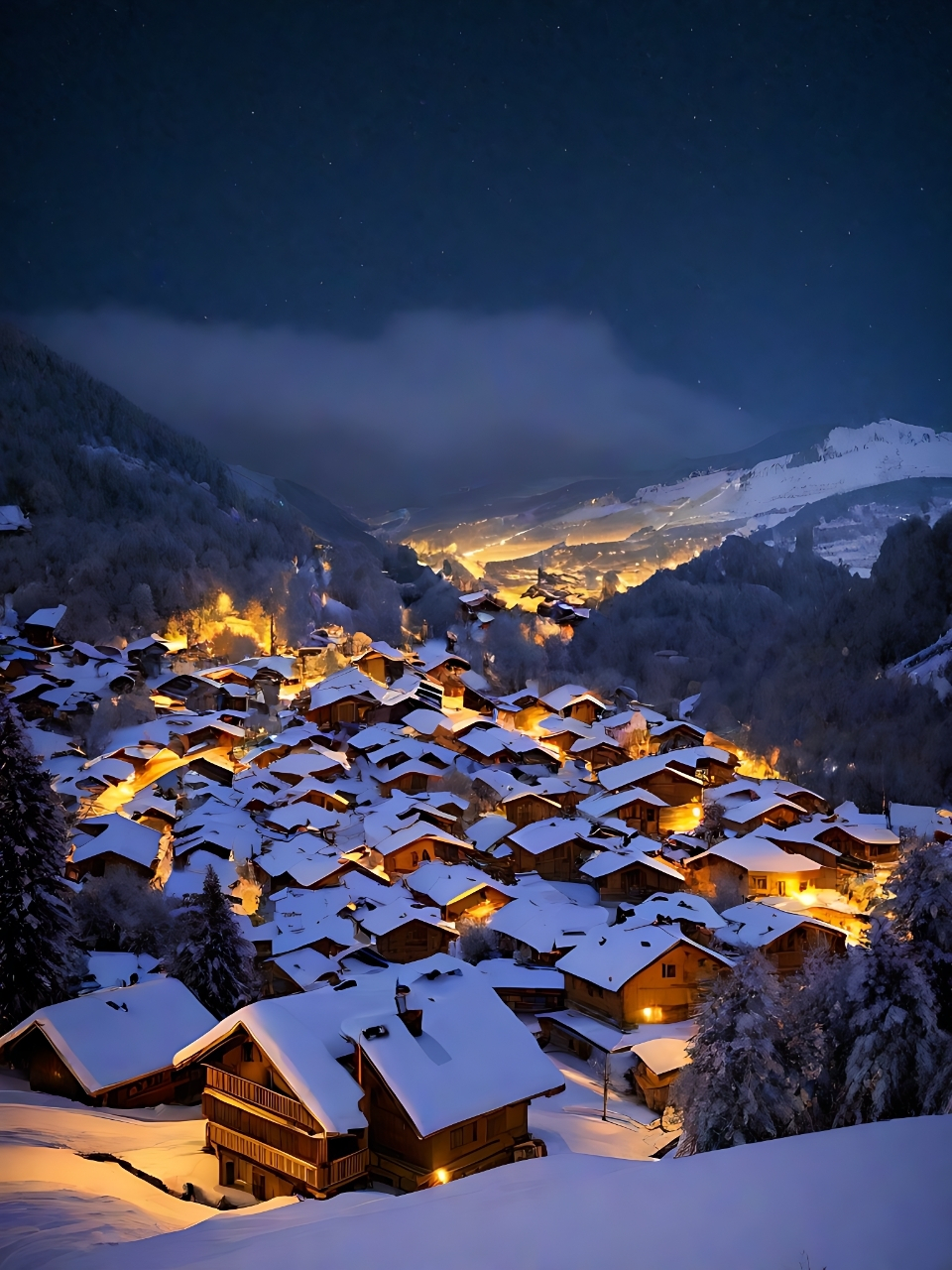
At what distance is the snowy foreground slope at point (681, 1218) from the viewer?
4.07 metres

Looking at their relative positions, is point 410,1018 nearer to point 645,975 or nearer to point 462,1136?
point 462,1136

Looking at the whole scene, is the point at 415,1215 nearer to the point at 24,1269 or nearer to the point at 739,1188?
the point at 739,1188

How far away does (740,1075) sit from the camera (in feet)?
30.6

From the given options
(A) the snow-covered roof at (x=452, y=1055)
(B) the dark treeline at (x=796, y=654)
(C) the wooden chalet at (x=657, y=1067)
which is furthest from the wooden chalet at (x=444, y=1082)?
(B) the dark treeline at (x=796, y=654)

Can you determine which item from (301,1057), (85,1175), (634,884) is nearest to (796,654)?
(634,884)

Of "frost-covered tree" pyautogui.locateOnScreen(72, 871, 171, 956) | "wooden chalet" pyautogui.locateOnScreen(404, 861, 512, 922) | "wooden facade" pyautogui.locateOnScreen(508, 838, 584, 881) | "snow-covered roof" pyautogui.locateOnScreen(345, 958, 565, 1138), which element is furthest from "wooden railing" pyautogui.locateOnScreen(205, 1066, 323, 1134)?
"wooden facade" pyautogui.locateOnScreen(508, 838, 584, 881)

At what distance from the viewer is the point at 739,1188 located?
457 centimetres

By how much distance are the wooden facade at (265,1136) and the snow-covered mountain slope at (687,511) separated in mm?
Answer: 69932

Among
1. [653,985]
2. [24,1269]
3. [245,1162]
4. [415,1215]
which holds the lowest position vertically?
[653,985]

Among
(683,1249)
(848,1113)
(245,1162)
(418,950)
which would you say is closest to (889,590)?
(418,950)

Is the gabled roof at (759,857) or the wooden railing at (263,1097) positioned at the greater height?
the wooden railing at (263,1097)

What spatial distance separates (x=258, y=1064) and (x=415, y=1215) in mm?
5809

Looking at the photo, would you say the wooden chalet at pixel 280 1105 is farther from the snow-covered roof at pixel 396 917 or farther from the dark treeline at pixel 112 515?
the dark treeline at pixel 112 515

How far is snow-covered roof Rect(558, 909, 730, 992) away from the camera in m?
18.6
